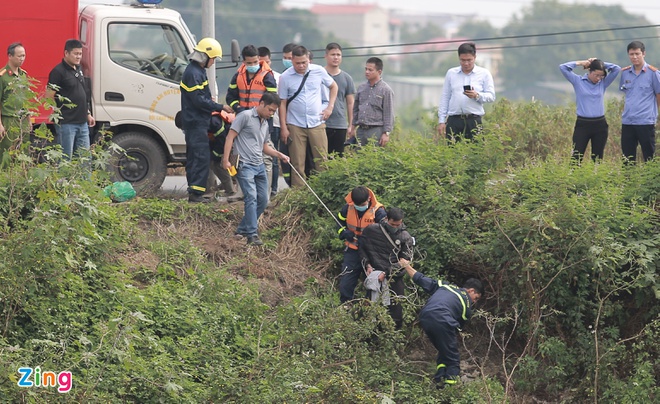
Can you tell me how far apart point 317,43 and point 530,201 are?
73.0 m

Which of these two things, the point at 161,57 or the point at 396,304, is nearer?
the point at 396,304

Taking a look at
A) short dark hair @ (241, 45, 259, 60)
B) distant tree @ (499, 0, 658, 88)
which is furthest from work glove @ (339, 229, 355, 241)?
distant tree @ (499, 0, 658, 88)

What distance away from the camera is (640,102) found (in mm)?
12516

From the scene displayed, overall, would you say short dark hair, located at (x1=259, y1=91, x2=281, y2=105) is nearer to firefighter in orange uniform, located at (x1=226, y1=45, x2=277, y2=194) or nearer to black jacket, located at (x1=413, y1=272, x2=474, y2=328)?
firefighter in orange uniform, located at (x1=226, y1=45, x2=277, y2=194)

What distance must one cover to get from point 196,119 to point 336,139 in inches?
78.8

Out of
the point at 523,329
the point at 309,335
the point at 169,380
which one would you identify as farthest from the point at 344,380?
the point at 523,329

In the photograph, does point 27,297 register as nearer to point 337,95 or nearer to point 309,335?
point 309,335

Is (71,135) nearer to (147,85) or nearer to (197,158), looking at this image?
(197,158)

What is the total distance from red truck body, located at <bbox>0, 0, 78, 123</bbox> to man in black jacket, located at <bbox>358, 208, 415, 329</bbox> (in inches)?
179

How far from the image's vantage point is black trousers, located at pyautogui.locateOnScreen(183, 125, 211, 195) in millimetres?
11992

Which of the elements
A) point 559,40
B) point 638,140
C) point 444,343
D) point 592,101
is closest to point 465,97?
point 592,101

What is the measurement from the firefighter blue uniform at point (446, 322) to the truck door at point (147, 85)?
182 inches

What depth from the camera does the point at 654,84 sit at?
1256 cm

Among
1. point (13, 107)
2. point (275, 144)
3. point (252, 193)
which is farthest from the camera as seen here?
point (275, 144)
